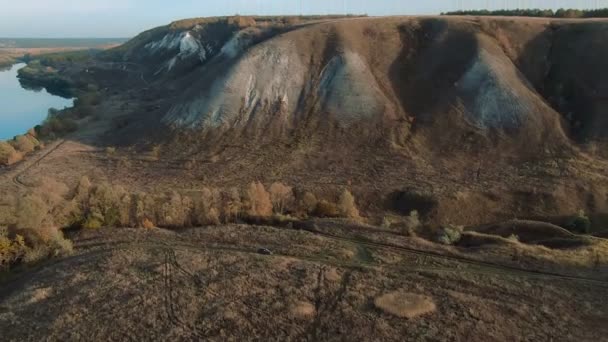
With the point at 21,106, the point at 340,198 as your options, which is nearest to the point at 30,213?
the point at 340,198

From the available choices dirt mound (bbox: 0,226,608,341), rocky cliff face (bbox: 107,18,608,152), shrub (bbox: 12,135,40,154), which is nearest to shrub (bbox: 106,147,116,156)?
rocky cliff face (bbox: 107,18,608,152)

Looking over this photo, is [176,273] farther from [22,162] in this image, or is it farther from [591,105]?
[591,105]

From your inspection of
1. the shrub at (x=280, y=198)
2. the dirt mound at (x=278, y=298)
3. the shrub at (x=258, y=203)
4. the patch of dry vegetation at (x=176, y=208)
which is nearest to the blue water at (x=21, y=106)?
the patch of dry vegetation at (x=176, y=208)

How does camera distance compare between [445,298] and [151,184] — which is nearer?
[445,298]

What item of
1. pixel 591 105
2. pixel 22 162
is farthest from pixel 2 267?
pixel 591 105

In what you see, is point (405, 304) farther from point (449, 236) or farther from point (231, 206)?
point (231, 206)

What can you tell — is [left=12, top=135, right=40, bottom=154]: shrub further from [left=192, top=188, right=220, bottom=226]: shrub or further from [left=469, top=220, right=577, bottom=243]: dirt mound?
[left=469, top=220, right=577, bottom=243]: dirt mound
